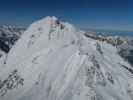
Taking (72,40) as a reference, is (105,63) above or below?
Answer: below

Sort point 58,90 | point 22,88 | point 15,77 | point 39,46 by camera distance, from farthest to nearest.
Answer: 1. point 39,46
2. point 15,77
3. point 22,88
4. point 58,90

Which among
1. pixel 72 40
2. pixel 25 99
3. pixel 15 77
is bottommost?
pixel 25 99

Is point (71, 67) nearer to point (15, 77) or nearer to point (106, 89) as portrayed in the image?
point (106, 89)

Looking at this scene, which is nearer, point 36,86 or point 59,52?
point 36,86

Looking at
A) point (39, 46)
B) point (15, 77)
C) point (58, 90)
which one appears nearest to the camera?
point (58, 90)

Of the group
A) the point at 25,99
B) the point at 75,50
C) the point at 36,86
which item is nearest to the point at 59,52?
the point at 75,50

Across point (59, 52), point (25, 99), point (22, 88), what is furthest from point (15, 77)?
point (59, 52)
